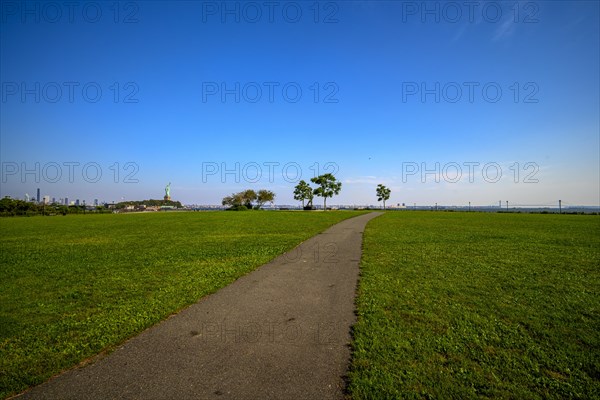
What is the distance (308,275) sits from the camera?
8922 mm

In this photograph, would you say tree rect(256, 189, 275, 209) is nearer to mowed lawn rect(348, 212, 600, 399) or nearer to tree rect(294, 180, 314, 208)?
tree rect(294, 180, 314, 208)

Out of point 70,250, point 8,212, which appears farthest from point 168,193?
point 70,250

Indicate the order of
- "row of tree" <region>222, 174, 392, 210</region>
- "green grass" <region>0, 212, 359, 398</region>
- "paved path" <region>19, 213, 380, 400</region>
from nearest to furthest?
"paved path" <region>19, 213, 380, 400</region>, "green grass" <region>0, 212, 359, 398</region>, "row of tree" <region>222, 174, 392, 210</region>

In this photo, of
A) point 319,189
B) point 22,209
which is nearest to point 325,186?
point 319,189

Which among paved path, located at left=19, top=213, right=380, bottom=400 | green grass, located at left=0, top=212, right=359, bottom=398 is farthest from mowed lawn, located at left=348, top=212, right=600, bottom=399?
green grass, located at left=0, top=212, right=359, bottom=398

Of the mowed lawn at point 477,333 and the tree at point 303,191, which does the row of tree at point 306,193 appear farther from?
the mowed lawn at point 477,333

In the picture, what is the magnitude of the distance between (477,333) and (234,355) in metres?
4.25

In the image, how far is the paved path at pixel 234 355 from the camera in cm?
344

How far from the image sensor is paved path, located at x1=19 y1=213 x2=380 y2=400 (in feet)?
11.3

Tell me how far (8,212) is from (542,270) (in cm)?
7571

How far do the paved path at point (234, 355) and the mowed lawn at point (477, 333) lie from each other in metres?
0.51

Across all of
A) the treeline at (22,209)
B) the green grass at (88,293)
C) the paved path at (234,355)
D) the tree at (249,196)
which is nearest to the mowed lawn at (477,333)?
the paved path at (234,355)

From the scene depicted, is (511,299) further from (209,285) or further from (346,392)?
(209,285)

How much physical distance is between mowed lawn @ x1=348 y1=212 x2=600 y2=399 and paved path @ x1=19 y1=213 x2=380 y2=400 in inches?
20.1
